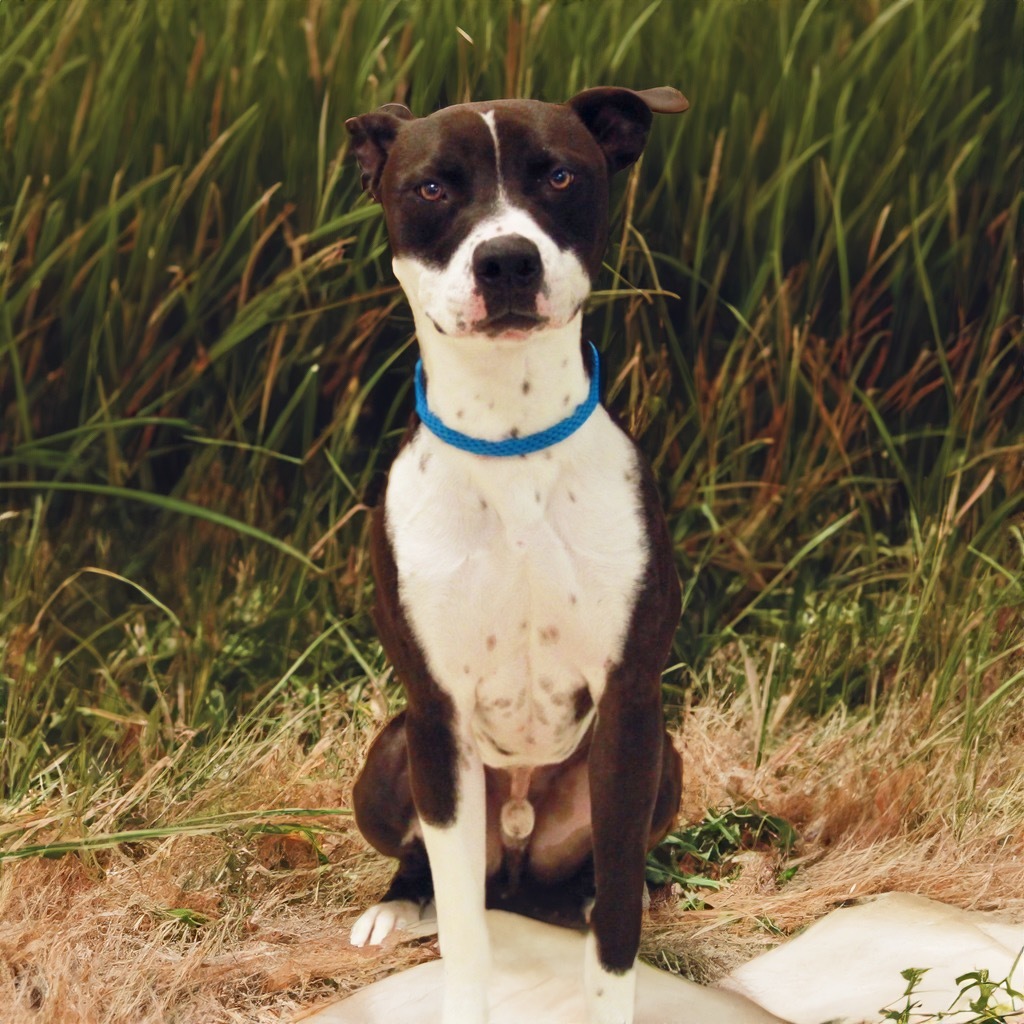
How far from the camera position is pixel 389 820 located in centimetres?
296

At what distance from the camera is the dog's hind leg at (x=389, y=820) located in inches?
116

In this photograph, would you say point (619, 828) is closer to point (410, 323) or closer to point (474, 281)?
point (474, 281)

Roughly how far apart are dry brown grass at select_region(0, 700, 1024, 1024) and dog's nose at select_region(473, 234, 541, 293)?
1.32m

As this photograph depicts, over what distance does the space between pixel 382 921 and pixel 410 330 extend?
132 cm

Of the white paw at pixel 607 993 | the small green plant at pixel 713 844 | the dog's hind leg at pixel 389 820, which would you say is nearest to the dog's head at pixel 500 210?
the dog's hind leg at pixel 389 820

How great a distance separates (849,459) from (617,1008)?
5.11 ft

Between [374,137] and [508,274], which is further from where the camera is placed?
[374,137]

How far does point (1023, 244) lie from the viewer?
383 cm

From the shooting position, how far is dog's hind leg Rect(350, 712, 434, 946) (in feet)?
9.64

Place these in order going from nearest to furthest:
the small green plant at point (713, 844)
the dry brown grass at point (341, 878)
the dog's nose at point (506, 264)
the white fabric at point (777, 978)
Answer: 1. the dog's nose at point (506, 264)
2. the white fabric at point (777, 978)
3. the dry brown grass at point (341, 878)
4. the small green plant at point (713, 844)

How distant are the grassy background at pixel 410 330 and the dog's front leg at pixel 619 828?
37.7 inches

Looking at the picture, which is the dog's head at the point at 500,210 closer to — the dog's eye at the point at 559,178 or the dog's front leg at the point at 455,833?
the dog's eye at the point at 559,178

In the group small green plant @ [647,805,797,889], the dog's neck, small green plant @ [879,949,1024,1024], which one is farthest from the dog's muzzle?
small green plant @ [647,805,797,889]

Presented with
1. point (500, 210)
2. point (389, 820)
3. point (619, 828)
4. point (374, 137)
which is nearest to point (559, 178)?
point (500, 210)
